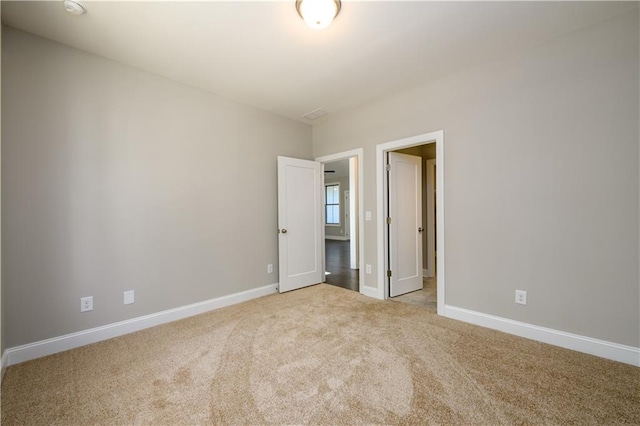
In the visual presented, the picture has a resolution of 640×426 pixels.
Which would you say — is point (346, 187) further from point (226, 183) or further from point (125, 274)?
point (125, 274)

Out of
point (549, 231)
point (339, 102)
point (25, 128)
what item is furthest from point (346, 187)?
point (25, 128)

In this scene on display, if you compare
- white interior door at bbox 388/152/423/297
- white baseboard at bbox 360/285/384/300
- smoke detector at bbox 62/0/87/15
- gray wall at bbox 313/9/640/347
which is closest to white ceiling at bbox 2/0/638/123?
smoke detector at bbox 62/0/87/15

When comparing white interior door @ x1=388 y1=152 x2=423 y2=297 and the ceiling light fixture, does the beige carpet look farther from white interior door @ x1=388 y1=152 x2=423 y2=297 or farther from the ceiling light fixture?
the ceiling light fixture

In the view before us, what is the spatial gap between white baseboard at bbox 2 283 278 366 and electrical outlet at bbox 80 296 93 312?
190 millimetres

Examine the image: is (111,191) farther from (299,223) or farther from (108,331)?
(299,223)

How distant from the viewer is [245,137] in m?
3.68

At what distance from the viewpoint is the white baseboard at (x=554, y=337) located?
204cm

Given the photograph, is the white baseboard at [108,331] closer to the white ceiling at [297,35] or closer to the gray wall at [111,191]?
the gray wall at [111,191]

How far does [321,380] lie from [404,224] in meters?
2.51

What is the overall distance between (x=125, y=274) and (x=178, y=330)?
0.75 meters

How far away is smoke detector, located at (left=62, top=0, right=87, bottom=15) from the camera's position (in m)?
1.90

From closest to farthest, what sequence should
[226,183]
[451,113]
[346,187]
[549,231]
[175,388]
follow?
[175,388], [549,231], [451,113], [226,183], [346,187]

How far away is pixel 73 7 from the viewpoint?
1939 millimetres

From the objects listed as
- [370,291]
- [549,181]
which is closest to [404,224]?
[370,291]
